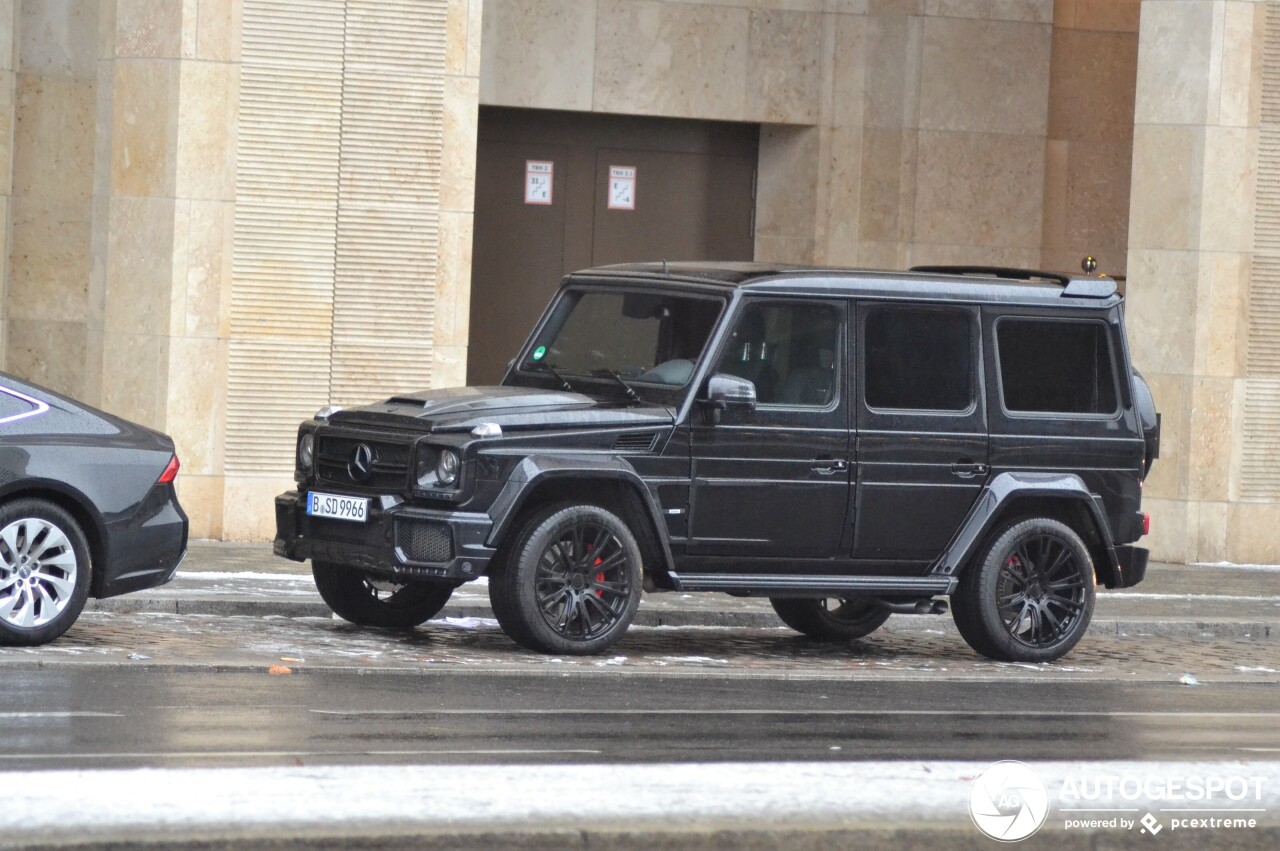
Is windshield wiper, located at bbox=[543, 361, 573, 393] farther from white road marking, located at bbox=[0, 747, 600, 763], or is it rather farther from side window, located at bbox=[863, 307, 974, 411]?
white road marking, located at bbox=[0, 747, 600, 763]

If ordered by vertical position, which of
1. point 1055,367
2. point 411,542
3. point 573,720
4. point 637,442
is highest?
point 1055,367

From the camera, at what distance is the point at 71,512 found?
10.7 m

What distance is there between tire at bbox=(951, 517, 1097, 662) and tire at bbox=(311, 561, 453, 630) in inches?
116

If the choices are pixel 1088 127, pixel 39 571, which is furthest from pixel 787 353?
pixel 1088 127

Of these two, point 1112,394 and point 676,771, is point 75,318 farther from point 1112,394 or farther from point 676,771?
point 676,771

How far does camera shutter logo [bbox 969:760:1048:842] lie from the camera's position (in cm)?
697

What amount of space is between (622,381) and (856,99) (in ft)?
32.0

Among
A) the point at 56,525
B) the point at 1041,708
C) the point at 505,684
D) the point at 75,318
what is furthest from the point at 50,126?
the point at 1041,708

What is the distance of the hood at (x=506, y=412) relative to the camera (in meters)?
11.0

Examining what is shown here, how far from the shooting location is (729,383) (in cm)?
1133

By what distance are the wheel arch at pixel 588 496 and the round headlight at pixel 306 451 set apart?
1.30m

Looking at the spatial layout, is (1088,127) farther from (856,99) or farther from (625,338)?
(625,338)

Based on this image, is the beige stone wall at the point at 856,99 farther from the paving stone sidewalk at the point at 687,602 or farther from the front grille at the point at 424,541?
the front grille at the point at 424,541

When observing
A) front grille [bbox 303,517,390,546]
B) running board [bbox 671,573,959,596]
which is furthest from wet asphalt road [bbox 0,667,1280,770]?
front grille [bbox 303,517,390,546]
